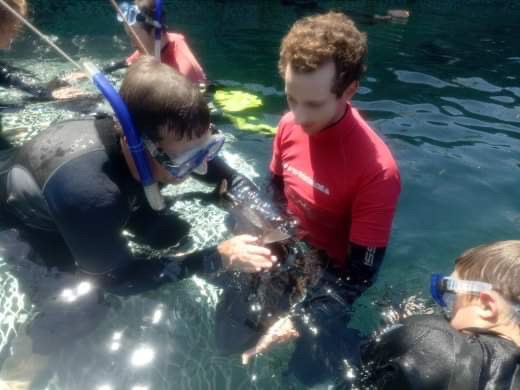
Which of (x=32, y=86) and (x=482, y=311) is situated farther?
(x=32, y=86)

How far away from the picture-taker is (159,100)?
2148mm

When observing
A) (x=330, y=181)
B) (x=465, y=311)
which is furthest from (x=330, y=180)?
(x=465, y=311)

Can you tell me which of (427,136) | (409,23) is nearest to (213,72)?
(427,136)

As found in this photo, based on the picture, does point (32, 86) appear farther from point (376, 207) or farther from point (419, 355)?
point (419, 355)

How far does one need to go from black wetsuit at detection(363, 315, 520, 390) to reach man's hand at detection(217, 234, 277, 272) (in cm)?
89

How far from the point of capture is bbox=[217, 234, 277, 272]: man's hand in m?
2.54

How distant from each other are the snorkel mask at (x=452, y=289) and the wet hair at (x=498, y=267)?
19 mm

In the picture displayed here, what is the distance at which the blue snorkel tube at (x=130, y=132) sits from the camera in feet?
6.86

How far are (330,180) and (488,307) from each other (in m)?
1.15

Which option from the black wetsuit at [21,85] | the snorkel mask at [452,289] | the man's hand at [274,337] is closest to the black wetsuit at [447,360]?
the snorkel mask at [452,289]

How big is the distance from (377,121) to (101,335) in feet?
13.9

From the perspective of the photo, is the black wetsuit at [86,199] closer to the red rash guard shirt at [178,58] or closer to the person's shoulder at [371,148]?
the person's shoulder at [371,148]

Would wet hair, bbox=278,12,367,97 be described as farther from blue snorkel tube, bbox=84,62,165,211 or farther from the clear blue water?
the clear blue water

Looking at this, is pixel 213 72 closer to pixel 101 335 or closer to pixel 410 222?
pixel 410 222
